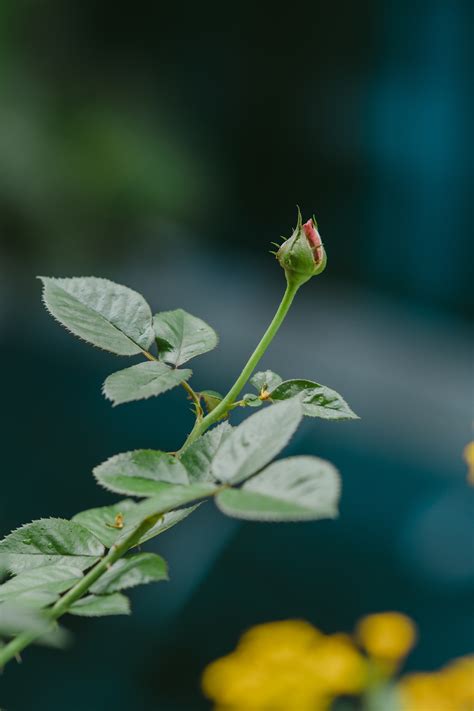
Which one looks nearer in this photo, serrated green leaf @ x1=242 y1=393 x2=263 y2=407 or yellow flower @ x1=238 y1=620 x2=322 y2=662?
serrated green leaf @ x1=242 y1=393 x2=263 y2=407

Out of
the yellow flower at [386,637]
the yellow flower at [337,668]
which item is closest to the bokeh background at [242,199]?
the yellow flower at [386,637]

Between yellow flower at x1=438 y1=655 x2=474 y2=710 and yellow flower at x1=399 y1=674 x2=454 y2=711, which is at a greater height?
yellow flower at x1=438 y1=655 x2=474 y2=710

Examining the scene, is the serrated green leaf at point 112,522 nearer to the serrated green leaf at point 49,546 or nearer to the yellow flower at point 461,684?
the serrated green leaf at point 49,546

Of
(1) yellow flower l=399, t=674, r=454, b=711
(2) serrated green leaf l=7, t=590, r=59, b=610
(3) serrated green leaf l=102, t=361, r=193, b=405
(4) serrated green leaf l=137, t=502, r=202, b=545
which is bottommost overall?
(1) yellow flower l=399, t=674, r=454, b=711

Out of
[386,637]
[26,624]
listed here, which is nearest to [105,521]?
[26,624]

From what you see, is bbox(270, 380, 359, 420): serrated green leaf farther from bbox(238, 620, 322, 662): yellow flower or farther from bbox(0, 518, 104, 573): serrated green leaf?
bbox(238, 620, 322, 662): yellow flower

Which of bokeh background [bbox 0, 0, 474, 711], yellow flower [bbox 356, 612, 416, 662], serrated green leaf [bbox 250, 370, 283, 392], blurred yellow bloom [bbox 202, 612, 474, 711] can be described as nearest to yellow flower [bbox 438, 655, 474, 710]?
blurred yellow bloom [bbox 202, 612, 474, 711]
